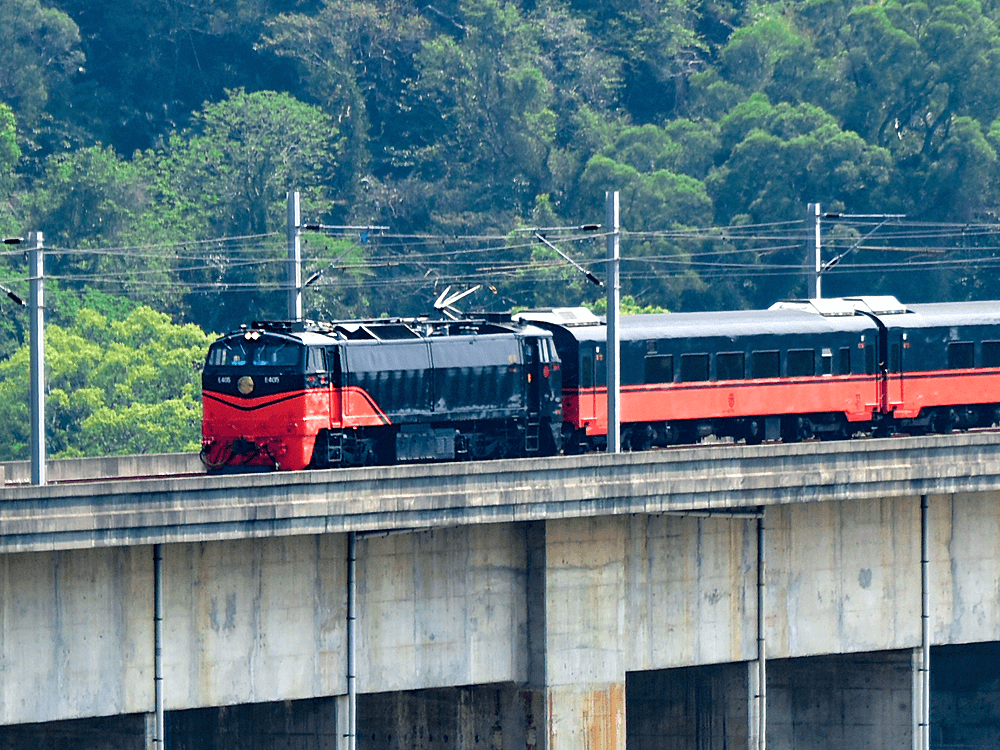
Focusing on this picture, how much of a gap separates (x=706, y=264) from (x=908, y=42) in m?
16.3

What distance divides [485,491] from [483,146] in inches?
3353

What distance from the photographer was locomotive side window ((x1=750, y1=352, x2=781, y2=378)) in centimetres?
5497

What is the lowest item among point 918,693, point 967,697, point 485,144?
point 967,697

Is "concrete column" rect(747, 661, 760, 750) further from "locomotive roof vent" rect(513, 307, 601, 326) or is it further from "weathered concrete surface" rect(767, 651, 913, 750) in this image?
"locomotive roof vent" rect(513, 307, 601, 326)

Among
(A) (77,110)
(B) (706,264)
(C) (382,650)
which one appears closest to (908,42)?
(B) (706,264)

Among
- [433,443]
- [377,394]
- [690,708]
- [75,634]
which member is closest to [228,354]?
[377,394]

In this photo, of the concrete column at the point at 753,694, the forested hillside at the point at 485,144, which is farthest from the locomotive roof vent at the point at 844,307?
the forested hillside at the point at 485,144

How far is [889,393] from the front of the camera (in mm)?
56875

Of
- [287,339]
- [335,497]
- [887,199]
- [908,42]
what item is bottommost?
[335,497]

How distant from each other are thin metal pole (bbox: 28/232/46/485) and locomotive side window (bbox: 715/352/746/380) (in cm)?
1899

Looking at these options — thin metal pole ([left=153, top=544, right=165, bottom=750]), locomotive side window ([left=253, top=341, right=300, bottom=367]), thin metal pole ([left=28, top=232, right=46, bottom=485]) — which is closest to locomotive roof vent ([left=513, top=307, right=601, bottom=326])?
locomotive side window ([left=253, top=341, right=300, bottom=367])

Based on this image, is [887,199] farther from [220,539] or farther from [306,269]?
[220,539]

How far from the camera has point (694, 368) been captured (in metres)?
54.0

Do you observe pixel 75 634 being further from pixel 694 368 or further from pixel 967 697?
pixel 967 697
